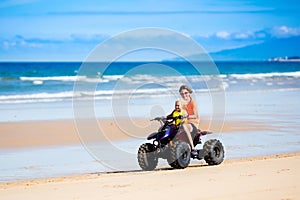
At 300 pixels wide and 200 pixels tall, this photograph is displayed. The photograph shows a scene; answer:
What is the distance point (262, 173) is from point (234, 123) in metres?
9.26

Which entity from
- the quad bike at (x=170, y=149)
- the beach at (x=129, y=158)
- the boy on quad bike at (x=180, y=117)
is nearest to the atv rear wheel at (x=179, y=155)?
the quad bike at (x=170, y=149)

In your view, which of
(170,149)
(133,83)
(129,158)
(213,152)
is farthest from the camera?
(133,83)

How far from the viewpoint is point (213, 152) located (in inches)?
446

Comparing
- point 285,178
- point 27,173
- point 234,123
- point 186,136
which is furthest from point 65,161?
point 234,123

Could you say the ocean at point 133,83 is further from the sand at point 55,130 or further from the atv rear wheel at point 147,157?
the atv rear wheel at point 147,157

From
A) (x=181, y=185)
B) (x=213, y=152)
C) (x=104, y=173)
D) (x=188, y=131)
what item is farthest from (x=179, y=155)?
(x=181, y=185)

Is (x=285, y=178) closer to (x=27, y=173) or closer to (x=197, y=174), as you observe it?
(x=197, y=174)

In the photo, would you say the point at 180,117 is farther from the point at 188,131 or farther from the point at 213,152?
the point at 213,152

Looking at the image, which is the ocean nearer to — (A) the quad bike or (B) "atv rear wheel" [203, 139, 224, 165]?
(B) "atv rear wheel" [203, 139, 224, 165]

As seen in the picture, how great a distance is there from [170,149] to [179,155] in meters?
0.19

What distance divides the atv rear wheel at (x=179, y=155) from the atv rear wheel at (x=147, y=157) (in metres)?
0.35

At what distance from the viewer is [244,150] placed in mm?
13680

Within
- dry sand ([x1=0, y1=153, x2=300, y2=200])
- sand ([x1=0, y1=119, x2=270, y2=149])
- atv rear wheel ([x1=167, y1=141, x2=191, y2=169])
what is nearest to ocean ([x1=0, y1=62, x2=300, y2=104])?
sand ([x1=0, y1=119, x2=270, y2=149])

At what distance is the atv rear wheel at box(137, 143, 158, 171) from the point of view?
11.0 m
